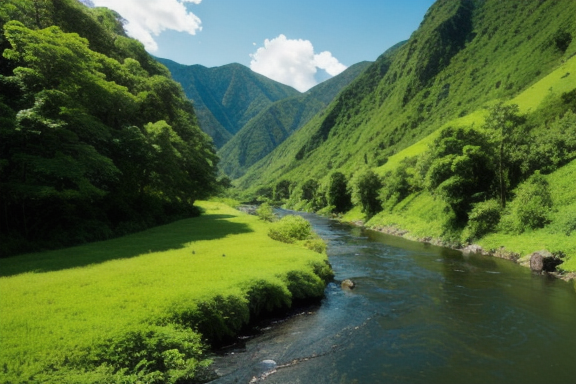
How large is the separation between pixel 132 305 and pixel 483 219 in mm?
54811

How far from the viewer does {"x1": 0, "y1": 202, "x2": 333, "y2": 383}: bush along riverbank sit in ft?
42.5

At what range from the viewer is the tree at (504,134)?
2110 inches

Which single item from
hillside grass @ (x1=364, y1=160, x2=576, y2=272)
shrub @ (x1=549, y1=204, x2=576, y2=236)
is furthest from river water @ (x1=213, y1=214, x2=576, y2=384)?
shrub @ (x1=549, y1=204, x2=576, y2=236)

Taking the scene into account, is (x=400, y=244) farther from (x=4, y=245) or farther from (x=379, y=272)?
(x=4, y=245)

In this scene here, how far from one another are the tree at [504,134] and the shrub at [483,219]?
2075 millimetres

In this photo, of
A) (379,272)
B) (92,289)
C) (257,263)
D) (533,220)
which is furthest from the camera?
(533,220)

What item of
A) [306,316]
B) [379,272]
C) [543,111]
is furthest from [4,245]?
[543,111]

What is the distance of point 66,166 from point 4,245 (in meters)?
8.49

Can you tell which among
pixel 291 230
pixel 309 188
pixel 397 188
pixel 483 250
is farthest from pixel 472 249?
pixel 309 188

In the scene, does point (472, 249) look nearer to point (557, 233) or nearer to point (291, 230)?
point (557, 233)

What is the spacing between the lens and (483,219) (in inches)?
2133

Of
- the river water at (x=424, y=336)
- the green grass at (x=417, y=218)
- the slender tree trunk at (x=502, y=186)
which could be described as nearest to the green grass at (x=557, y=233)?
the slender tree trunk at (x=502, y=186)

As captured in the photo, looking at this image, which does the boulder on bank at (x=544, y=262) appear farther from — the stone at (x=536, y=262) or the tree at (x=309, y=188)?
the tree at (x=309, y=188)

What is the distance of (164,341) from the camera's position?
15234mm
